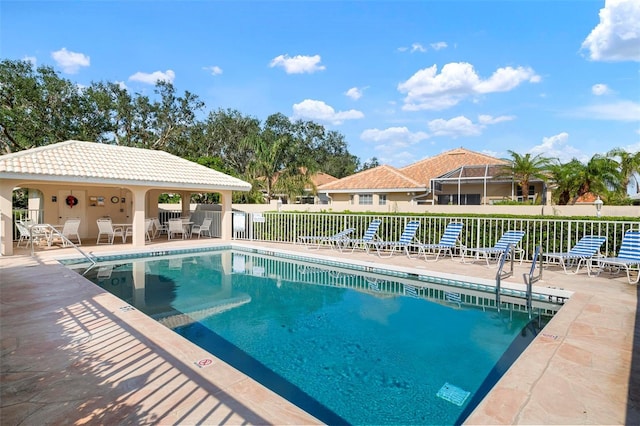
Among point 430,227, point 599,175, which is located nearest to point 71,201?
point 430,227

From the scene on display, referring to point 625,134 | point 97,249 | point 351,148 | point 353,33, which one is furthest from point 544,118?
point 351,148

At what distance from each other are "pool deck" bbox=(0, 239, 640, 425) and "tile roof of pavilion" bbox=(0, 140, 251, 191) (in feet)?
24.7

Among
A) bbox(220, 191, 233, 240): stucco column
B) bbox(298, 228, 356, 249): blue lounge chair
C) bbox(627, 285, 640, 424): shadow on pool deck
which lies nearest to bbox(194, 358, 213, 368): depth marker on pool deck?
bbox(627, 285, 640, 424): shadow on pool deck

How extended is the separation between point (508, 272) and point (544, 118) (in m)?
17.4

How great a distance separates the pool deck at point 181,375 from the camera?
301 centimetres

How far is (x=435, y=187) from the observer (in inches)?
943

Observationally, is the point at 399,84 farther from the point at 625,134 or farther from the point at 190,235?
the point at 190,235

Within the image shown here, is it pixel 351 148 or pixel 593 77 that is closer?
pixel 593 77

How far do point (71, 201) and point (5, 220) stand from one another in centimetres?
560

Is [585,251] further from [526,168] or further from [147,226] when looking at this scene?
[147,226]

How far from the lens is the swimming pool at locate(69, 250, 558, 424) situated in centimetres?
409

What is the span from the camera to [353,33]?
1789cm

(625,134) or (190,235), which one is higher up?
(625,134)

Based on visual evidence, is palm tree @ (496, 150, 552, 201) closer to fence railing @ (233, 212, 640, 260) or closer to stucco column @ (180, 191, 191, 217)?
fence railing @ (233, 212, 640, 260)
